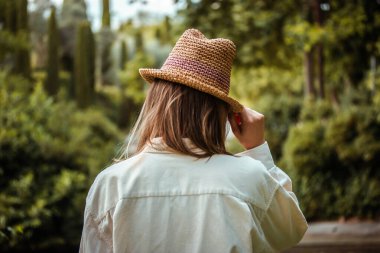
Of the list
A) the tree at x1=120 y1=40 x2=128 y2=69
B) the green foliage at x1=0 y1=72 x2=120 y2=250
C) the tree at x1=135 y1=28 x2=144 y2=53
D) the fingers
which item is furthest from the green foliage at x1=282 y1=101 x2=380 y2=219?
the tree at x1=135 y1=28 x2=144 y2=53

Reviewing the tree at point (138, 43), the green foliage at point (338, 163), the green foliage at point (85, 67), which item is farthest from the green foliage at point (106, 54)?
Result: the green foliage at point (338, 163)

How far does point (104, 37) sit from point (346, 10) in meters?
24.2

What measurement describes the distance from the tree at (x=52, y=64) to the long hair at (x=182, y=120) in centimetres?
2201

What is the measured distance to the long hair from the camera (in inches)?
80.5

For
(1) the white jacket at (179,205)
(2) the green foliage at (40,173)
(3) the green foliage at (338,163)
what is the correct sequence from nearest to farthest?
(1) the white jacket at (179,205)
(2) the green foliage at (40,173)
(3) the green foliage at (338,163)

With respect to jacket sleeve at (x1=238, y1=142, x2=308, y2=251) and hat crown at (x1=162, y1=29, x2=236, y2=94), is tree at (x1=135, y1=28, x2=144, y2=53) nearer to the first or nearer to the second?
hat crown at (x1=162, y1=29, x2=236, y2=94)

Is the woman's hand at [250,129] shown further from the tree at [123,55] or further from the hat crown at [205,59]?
the tree at [123,55]

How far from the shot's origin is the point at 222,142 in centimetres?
211

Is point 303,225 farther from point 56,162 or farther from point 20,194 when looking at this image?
point 56,162

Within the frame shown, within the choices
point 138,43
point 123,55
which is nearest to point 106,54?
point 123,55

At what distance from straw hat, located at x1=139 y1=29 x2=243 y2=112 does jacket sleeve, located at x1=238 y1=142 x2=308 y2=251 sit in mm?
332

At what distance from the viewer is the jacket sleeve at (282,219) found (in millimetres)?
2066

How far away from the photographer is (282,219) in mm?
2098

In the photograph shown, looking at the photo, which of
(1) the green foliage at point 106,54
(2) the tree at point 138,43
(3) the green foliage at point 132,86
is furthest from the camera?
(2) the tree at point 138,43
